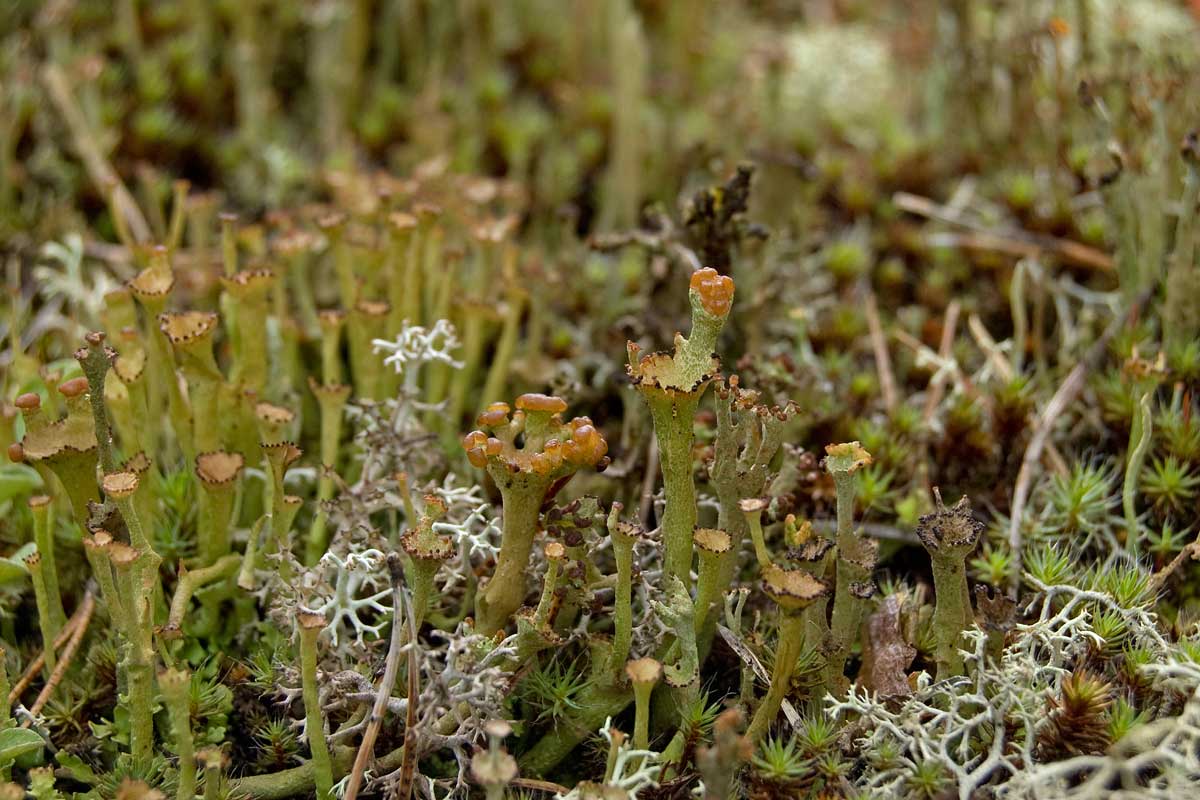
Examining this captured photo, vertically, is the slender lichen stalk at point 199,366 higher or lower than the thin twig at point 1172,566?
higher

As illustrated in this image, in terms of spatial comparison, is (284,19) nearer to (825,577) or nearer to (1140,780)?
(825,577)

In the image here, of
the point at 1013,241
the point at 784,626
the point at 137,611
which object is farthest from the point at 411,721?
the point at 1013,241

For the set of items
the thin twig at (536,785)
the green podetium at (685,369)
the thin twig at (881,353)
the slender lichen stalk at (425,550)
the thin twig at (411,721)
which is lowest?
the thin twig at (536,785)

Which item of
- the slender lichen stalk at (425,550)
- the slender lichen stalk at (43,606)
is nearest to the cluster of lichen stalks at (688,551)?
the slender lichen stalk at (425,550)

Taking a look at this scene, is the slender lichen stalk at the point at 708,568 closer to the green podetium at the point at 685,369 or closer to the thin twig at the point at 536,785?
the green podetium at the point at 685,369

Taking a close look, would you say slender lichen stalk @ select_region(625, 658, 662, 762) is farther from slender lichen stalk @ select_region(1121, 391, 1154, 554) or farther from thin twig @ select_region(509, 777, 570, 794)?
slender lichen stalk @ select_region(1121, 391, 1154, 554)

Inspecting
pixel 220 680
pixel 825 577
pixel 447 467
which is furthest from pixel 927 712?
pixel 220 680

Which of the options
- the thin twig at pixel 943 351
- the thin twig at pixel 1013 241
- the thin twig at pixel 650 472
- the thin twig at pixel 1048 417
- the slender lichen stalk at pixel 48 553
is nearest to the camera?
the slender lichen stalk at pixel 48 553

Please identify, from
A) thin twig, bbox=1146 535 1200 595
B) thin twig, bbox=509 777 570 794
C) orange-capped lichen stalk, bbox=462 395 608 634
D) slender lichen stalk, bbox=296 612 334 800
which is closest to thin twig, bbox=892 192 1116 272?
thin twig, bbox=1146 535 1200 595
